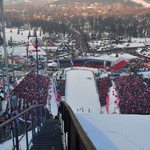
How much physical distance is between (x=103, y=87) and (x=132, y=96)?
3.57 m

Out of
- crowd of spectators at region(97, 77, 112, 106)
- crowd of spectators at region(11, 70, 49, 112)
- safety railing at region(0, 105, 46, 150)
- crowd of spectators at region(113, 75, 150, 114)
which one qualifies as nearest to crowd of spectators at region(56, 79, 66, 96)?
crowd of spectators at region(11, 70, 49, 112)

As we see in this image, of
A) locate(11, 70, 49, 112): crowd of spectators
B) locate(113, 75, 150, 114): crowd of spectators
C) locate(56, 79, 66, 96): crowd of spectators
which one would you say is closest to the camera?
locate(113, 75, 150, 114): crowd of spectators

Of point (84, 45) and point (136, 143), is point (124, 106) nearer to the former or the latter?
point (136, 143)

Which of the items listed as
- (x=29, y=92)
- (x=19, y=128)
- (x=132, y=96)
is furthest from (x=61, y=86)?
(x=19, y=128)

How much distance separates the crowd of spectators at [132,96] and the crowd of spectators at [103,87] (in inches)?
22.9

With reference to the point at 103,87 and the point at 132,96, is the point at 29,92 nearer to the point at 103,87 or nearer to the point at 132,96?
the point at 103,87

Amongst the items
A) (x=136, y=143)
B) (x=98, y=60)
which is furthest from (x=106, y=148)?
(x=98, y=60)

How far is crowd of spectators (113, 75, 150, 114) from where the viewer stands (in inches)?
516

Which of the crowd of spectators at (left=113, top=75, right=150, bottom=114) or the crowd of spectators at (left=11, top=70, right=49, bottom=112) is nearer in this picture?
the crowd of spectators at (left=113, top=75, right=150, bottom=114)

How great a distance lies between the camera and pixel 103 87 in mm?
18250

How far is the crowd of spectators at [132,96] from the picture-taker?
1309 cm

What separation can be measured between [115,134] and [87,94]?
1318 centimetres

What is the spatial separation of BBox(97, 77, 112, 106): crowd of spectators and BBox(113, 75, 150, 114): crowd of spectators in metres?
0.58

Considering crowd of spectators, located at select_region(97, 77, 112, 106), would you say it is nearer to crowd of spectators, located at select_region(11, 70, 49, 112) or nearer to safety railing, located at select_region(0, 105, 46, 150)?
crowd of spectators, located at select_region(11, 70, 49, 112)
